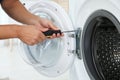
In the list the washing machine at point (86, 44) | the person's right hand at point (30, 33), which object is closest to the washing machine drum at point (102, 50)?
the washing machine at point (86, 44)

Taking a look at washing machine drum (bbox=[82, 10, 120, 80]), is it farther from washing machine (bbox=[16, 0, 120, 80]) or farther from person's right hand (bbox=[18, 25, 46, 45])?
person's right hand (bbox=[18, 25, 46, 45])

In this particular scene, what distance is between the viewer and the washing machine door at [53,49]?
129cm

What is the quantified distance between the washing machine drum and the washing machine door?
0.28 feet

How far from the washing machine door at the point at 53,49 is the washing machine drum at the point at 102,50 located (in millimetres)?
85

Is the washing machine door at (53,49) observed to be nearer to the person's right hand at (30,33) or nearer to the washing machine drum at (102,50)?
the washing machine drum at (102,50)

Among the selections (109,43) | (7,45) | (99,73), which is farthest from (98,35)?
(7,45)

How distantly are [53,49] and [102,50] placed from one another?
Result: 31 cm

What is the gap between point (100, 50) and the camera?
1.28m

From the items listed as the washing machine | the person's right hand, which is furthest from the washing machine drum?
the person's right hand

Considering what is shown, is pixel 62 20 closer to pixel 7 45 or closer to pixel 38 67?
pixel 38 67

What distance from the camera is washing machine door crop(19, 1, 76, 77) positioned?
4.22 ft

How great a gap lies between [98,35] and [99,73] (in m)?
0.19

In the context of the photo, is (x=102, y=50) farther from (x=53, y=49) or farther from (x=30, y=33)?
(x=30, y=33)

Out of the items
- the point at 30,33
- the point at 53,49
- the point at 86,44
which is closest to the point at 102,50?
the point at 86,44
